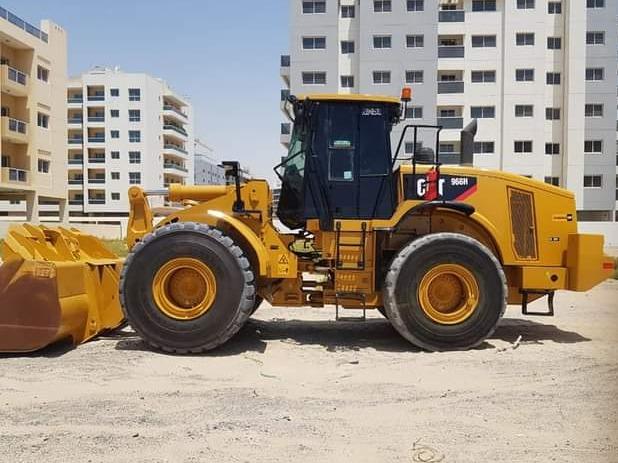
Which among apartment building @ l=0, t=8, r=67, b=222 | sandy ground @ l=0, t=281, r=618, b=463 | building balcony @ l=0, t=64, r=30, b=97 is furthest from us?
apartment building @ l=0, t=8, r=67, b=222

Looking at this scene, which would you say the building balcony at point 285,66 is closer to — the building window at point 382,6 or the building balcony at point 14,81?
the building window at point 382,6

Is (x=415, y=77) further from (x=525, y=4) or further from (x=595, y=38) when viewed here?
(x=595, y=38)

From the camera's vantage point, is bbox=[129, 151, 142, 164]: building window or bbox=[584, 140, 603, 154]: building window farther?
bbox=[129, 151, 142, 164]: building window

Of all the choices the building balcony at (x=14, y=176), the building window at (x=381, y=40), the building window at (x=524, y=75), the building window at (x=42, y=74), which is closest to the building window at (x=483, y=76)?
the building window at (x=524, y=75)

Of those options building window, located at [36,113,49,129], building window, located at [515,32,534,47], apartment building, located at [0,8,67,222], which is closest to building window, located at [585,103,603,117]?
building window, located at [515,32,534,47]

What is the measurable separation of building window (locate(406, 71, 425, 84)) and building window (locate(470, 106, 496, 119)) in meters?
5.06

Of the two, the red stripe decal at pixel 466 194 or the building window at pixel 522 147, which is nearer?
the red stripe decal at pixel 466 194

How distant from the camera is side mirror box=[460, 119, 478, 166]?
7.91 meters

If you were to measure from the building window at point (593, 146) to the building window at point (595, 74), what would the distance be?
5368mm

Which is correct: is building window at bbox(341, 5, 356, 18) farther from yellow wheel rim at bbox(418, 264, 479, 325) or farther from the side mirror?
yellow wheel rim at bbox(418, 264, 479, 325)

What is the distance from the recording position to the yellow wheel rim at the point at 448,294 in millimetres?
7184

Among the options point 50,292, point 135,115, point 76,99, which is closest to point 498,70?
point 135,115

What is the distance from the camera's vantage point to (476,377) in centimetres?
611

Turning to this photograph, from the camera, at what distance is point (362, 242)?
7398mm
